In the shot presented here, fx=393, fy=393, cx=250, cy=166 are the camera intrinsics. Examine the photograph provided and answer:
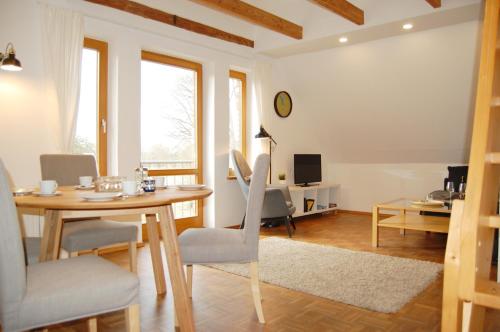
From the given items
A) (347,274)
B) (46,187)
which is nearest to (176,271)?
(46,187)

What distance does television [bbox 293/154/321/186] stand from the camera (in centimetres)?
591

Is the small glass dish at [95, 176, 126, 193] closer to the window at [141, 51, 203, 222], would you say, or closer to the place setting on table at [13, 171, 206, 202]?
the place setting on table at [13, 171, 206, 202]

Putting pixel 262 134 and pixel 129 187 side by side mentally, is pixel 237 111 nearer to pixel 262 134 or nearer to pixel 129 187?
pixel 262 134

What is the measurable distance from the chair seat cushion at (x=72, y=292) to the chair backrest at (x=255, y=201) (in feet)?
2.71

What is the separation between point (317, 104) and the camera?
584 centimetres

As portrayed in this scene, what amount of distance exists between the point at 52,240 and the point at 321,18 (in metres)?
3.87

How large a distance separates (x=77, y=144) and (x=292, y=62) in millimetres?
3208

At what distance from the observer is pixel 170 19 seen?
14.1 ft

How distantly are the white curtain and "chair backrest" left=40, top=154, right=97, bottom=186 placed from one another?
71cm

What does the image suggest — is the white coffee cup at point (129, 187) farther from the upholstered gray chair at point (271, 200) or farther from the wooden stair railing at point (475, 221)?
the upholstered gray chair at point (271, 200)

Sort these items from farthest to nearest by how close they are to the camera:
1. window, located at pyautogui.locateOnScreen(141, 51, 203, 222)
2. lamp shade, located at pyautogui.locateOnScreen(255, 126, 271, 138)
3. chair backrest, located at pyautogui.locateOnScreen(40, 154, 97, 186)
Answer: lamp shade, located at pyautogui.locateOnScreen(255, 126, 271, 138) < window, located at pyautogui.locateOnScreen(141, 51, 203, 222) < chair backrest, located at pyautogui.locateOnScreen(40, 154, 97, 186)

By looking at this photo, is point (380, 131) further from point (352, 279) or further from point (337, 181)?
point (352, 279)

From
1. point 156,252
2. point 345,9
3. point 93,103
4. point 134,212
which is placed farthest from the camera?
point 345,9

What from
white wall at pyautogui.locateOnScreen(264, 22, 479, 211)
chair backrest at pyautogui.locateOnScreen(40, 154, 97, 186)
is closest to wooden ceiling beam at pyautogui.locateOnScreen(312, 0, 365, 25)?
white wall at pyautogui.locateOnScreen(264, 22, 479, 211)
